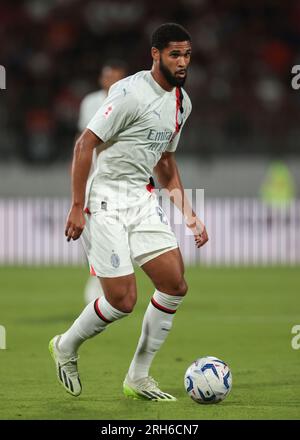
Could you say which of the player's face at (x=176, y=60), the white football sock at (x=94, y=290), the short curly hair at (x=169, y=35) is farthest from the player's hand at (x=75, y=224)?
the white football sock at (x=94, y=290)

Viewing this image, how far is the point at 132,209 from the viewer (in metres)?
6.89

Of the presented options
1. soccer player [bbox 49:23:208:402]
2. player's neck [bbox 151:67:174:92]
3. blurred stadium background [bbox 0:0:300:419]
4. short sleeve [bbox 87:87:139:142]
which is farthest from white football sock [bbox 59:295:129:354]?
blurred stadium background [bbox 0:0:300:419]

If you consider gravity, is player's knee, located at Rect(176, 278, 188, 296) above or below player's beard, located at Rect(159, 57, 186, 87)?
below

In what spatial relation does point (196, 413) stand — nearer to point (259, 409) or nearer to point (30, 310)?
point (259, 409)

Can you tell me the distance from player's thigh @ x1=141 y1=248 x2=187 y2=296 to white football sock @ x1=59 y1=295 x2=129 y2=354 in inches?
12.1

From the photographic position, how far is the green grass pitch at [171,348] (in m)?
6.55

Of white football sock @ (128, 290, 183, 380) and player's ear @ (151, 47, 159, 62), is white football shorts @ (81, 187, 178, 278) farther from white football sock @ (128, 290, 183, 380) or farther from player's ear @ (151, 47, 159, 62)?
player's ear @ (151, 47, 159, 62)

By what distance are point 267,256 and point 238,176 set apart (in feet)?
16.4

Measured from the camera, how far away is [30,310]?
12180mm

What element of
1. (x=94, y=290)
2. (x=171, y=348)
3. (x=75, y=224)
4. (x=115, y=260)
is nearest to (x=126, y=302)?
(x=115, y=260)

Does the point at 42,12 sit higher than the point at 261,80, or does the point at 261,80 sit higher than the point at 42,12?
the point at 42,12

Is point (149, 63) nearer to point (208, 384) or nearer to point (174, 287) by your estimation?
point (174, 287)

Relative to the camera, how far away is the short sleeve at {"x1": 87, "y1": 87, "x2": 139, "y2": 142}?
21.7 ft
